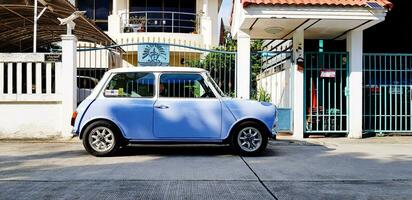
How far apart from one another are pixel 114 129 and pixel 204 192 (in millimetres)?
3602

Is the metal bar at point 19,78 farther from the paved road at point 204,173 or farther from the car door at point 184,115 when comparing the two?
the car door at point 184,115

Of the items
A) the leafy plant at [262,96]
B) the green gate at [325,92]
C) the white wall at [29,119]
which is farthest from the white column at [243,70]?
the white wall at [29,119]

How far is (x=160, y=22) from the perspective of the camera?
75.9 feet

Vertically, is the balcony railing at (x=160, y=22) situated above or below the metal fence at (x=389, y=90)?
above

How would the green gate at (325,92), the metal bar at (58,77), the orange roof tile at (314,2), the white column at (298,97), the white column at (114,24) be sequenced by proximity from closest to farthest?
the orange roof tile at (314,2)
the metal bar at (58,77)
the white column at (298,97)
the green gate at (325,92)
the white column at (114,24)

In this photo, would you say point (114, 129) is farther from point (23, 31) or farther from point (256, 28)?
point (23, 31)

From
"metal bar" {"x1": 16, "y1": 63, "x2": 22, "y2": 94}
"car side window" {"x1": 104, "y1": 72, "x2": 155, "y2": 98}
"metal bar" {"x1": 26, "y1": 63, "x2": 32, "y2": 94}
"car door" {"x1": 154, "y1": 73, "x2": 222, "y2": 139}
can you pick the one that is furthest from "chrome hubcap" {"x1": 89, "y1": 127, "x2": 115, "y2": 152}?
"metal bar" {"x1": 16, "y1": 63, "x2": 22, "y2": 94}

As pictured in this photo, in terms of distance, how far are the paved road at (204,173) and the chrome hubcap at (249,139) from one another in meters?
0.26

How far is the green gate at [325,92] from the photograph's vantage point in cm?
1299

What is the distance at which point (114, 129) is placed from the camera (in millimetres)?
9211

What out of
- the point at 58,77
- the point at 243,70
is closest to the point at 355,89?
the point at 243,70

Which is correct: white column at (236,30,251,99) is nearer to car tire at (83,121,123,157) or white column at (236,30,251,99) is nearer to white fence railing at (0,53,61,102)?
car tire at (83,121,123,157)

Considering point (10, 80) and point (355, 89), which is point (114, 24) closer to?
point (10, 80)

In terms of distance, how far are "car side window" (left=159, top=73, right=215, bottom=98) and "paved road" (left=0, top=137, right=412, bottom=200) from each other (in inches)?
48.4
